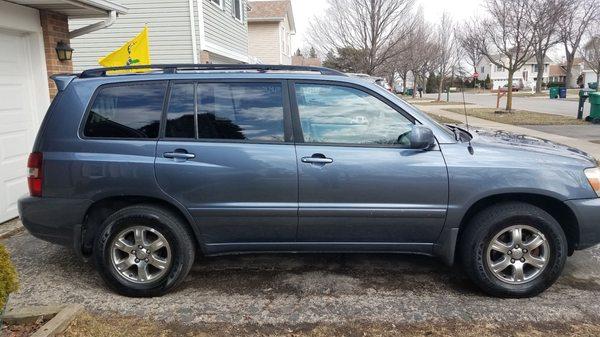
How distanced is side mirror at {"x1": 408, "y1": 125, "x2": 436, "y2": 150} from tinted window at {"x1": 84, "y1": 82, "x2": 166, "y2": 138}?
6.46 feet

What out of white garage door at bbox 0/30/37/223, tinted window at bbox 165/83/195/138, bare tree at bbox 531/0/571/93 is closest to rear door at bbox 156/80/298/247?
tinted window at bbox 165/83/195/138

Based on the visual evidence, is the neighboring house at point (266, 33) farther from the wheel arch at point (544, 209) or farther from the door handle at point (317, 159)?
the wheel arch at point (544, 209)

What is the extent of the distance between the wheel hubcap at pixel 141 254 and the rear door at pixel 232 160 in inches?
13.6

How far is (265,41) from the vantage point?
2439cm

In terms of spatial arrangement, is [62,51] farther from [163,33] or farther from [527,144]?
[527,144]

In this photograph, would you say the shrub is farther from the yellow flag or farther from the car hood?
the yellow flag

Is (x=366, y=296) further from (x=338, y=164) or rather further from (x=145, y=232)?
(x=145, y=232)

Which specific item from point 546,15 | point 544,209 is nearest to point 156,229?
point 544,209

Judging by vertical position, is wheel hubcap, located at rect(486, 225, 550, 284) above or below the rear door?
below

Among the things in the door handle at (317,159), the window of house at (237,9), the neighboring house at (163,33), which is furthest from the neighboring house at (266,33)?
the door handle at (317,159)

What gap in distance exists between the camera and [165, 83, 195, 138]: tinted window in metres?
3.63

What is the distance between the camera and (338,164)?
3480 mm

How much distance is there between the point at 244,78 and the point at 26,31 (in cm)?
377

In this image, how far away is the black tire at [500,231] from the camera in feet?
11.5
